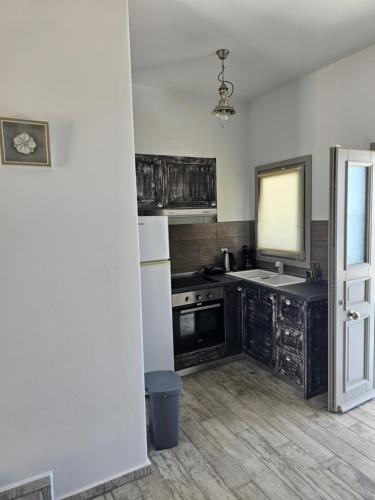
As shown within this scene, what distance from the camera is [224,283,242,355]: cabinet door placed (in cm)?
348

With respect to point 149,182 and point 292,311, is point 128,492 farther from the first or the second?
point 149,182

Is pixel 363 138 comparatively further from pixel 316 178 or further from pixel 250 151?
pixel 250 151

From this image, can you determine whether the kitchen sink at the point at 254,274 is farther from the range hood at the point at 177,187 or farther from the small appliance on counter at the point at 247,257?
the range hood at the point at 177,187

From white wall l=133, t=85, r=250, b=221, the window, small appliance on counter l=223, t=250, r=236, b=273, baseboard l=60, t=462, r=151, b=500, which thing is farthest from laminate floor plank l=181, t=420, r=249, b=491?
white wall l=133, t=85, r=250, b=221

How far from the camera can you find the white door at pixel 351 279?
2.48 meters

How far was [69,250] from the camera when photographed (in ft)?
5.92

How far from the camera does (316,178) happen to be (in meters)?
3.30

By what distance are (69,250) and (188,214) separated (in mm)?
1799

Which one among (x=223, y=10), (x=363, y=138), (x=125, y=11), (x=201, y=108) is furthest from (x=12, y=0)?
(x=363, y=138)

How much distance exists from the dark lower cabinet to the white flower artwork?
7.59 ft

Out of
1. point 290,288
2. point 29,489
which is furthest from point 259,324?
point 29,489

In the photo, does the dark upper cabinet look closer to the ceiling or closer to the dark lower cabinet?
the ceiling

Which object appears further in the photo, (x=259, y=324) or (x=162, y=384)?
(x=259, y=324)

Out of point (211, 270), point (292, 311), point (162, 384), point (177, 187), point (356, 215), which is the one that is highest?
point (177, 187)
